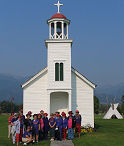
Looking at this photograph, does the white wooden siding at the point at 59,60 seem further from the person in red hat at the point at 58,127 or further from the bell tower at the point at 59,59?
the person in red hat at the point at 58,127

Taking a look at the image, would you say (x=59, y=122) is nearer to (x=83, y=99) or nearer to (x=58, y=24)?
(x=83, y=99)

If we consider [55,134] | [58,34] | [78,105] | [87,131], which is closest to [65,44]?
[58,34]

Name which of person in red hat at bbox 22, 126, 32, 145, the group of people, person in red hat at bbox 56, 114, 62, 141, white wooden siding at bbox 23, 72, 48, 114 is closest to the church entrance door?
white wooden siding at bbox 23, 72, 48, 114

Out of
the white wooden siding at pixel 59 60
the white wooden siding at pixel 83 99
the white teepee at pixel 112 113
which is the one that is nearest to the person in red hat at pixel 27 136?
the white wooden siding at pixel 59 60

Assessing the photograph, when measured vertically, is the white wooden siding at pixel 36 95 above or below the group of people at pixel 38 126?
above

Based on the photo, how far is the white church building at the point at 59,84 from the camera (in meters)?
23.3

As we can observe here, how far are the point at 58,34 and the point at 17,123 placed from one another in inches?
450

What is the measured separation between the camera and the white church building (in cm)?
2334

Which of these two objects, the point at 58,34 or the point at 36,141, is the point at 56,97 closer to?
the point at 58,34

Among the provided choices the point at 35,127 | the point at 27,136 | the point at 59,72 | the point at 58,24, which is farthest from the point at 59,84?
the point at 27,136

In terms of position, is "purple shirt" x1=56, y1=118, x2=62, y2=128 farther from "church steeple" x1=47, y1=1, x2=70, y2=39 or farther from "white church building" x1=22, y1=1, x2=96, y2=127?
"church steeple" x1=47, y1=1, x2=70, y2=39

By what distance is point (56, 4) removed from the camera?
24.8m

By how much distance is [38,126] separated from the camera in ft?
52.7

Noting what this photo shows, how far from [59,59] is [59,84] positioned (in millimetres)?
2110
